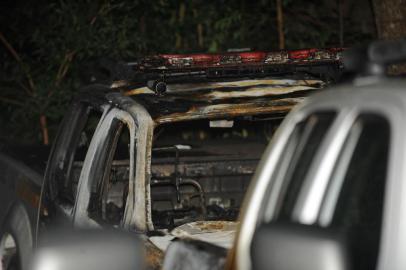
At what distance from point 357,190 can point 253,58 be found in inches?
82.9

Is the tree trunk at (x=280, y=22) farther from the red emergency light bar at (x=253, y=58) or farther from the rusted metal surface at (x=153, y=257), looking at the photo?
the rusted metal surface at (x=153, y=257)

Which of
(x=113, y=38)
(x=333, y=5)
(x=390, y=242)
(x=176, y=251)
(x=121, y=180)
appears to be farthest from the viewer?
(x=333, y=5)

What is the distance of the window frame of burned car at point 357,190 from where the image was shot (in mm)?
2037

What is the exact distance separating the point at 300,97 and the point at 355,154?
1928mm

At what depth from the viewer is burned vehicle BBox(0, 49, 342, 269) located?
361 centimetres

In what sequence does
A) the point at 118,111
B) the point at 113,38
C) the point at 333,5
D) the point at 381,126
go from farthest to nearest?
the point at 333,5 < the point at 113,38 < the point at 118,111 < the point at 381,126

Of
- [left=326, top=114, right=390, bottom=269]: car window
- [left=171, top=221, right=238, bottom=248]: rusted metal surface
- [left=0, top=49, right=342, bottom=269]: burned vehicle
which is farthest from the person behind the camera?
[left=0, top=49, right=342, bottom=269]: burned vehicle

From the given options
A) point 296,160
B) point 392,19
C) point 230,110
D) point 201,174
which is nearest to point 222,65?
point 230,110

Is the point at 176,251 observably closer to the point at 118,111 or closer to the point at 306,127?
the point at 306,127

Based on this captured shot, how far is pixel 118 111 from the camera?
3.83m

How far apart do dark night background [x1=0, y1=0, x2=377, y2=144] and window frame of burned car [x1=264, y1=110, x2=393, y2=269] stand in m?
6.78

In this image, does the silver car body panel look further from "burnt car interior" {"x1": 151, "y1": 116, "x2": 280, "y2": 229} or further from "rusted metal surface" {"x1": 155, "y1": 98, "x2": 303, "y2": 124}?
"burnt car interior" {"x1": 151, "y1": 116, "x2": 280, "y2": 229}

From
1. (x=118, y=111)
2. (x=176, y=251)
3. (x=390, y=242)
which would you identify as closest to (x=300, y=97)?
(x=118, y=111)

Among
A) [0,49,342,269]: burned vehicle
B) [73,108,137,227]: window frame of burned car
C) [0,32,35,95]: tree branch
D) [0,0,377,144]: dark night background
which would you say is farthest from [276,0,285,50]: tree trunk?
[73,108,137,227]: window frame of burned car
